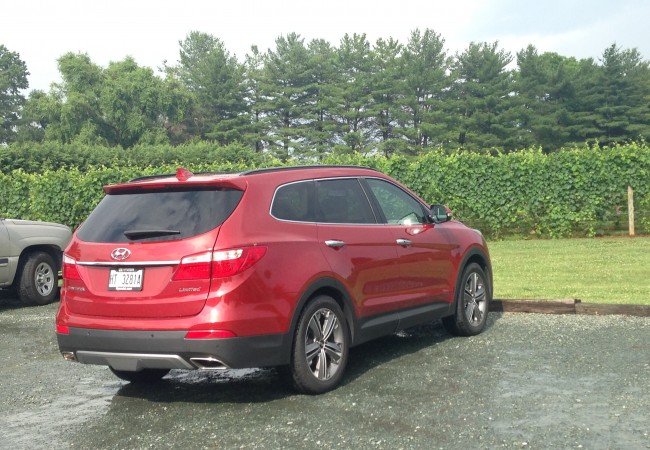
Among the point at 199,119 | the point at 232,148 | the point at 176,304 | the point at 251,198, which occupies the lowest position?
the point at 176,304

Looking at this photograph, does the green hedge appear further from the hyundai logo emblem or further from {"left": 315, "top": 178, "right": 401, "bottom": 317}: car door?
the hyundai logo emblem

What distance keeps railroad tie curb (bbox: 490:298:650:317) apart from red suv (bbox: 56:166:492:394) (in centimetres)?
324

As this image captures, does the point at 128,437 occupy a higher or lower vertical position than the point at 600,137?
lower

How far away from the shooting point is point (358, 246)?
6879 millimetres

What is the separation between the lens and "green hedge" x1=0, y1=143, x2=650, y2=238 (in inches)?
910

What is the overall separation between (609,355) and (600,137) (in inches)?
2434

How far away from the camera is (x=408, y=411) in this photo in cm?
570

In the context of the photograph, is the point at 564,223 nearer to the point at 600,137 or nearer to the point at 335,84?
the point at 600,137

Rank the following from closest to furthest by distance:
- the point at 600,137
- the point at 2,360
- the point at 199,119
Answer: the point at 2,360 → the point at 600,137 → the point at 199,119

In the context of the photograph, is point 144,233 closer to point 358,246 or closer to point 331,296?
point 331,296

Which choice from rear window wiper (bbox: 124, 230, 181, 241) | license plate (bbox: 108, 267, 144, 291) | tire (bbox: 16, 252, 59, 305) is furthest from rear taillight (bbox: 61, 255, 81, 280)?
tire (bbox: 16, 252, 59, 305)

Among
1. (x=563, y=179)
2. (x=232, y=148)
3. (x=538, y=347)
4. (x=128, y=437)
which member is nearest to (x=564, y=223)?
(x=563, y=179)

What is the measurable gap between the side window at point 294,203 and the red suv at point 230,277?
1cm

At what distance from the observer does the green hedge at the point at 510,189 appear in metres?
23.1
